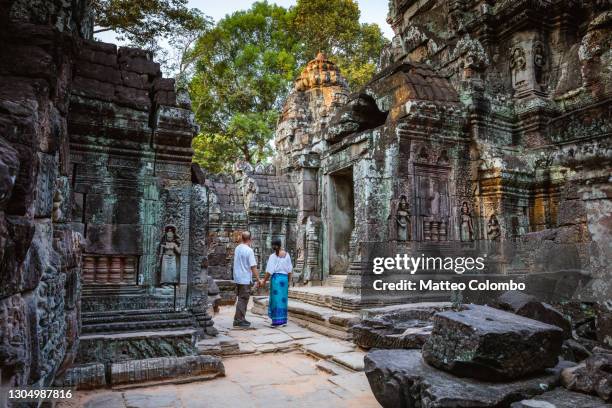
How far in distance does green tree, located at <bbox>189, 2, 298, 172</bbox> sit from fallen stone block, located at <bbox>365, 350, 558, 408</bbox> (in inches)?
755

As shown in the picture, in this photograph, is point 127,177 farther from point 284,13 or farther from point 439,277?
point 284,13

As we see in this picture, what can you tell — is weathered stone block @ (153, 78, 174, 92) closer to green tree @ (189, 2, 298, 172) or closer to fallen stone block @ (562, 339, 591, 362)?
fallen stone block @ (562, 339, 591, 362)

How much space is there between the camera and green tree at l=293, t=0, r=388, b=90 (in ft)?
77.5

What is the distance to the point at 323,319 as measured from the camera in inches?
245

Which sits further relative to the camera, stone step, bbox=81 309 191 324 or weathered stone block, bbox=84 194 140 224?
weathered stone block, bbox=84 194 140 224

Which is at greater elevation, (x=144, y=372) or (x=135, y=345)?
(x=135, y=345)

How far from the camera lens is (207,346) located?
459 cm

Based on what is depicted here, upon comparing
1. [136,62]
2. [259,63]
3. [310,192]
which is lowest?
[310,192]

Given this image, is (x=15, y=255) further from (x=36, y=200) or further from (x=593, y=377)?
(x=593, y=377)

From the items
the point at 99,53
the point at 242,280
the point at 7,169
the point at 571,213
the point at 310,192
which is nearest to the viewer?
the point at 7,169

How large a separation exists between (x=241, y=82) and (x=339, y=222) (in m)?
16.8

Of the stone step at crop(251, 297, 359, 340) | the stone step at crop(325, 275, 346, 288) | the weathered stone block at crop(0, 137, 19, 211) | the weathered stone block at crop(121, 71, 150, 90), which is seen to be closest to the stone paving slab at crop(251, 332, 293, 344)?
the stone step at crop(251, 297, 359, 340)

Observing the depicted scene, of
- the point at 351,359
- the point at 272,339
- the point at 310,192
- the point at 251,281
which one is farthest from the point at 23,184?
the point at 310,192

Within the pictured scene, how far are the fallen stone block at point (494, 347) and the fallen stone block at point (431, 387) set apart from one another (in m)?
0.07
